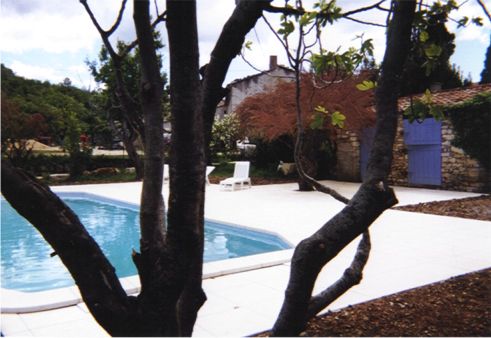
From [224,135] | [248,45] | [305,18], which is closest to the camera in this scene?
[305,18]

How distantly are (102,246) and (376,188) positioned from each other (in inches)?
299

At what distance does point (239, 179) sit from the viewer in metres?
14.4

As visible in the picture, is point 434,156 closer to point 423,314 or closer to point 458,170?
point 458,170

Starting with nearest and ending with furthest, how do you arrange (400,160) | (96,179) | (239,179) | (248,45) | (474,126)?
(248,45), (474,126), (239,179), (400,160), (96,179)

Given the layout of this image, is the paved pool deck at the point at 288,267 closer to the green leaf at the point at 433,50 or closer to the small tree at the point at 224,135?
the green leaf at the point at 433,50

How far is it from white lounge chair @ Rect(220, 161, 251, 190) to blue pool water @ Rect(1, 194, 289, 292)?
12.8 ft

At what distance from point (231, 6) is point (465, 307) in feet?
9.73

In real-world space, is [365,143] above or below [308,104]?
below

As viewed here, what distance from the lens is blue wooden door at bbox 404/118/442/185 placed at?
13.9 m

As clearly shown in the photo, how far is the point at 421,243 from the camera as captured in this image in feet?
21.2

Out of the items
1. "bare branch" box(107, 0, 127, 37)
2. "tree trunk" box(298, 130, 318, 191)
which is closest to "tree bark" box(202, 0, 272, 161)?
"bare branch" box(107, 0, 127, 37)

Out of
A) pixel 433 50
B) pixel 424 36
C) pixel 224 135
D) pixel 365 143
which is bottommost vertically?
pixel 365 143

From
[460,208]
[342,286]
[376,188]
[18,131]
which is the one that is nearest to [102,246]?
[342,286]

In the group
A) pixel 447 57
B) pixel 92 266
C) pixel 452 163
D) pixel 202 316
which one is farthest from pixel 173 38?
pixel 452 163
